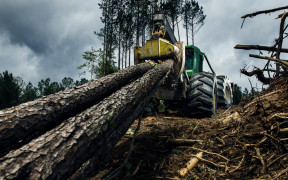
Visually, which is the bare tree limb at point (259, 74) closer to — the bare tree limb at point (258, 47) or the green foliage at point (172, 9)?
the bare tree limb at point (258, 47)

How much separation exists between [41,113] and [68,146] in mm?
551

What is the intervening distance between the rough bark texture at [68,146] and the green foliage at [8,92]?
3514 cm

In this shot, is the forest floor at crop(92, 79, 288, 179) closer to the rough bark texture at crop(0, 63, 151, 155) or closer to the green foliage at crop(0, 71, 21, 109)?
the rough bark texture at crop(0, 63, 151, 155)

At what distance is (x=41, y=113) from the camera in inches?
71.9

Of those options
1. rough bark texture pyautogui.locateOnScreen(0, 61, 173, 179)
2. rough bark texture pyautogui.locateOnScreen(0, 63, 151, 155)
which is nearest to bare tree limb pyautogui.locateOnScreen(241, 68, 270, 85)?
rough bark texture pyautogui.locateOnScreen(0, 61, 173, 179)

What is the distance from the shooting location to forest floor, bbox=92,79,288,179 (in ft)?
7.07

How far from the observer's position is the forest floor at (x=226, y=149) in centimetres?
216

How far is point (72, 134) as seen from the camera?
63.4 inches

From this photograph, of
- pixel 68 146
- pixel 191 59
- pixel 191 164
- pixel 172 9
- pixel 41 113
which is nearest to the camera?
pixel 68 146

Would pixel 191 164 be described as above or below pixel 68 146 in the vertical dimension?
below

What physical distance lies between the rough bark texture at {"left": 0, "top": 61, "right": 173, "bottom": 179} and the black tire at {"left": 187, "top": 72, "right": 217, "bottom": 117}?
313cm

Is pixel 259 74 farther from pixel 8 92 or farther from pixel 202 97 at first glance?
pixel 8 92

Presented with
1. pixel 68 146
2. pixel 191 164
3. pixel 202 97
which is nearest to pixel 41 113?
pixel 68 146

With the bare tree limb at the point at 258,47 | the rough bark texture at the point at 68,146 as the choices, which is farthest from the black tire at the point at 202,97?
the rough bark texture at the point at 68,146
